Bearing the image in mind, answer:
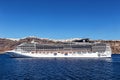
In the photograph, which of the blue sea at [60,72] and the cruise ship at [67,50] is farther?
the cruise ship at [67,50]

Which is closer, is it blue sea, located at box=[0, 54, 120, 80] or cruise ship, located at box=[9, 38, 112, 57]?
blue sea, located at box=[0, 54, 120, 80]

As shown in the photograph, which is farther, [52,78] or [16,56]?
[16,56]

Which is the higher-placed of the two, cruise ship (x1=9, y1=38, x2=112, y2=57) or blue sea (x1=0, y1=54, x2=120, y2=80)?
cruise ship (x1=9, y1=38, x2=112, y2=57)

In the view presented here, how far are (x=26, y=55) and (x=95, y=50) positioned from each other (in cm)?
4439

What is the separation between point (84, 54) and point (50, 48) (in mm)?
22162

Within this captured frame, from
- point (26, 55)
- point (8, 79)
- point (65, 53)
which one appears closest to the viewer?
point (8, 79)

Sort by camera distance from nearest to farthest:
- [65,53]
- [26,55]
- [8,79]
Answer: [8,79] → [26,55] → [65,53]

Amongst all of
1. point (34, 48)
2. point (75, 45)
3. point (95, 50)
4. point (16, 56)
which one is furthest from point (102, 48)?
point (16, 56)

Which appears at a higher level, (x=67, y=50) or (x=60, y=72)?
(x=67, y=50)

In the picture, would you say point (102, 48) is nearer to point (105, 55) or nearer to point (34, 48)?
point (105, 55)

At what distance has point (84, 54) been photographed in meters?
153

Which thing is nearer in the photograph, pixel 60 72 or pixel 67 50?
pixel 60 72

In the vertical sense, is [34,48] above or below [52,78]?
above

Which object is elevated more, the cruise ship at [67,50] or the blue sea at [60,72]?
the cruise ship at [67,50]
